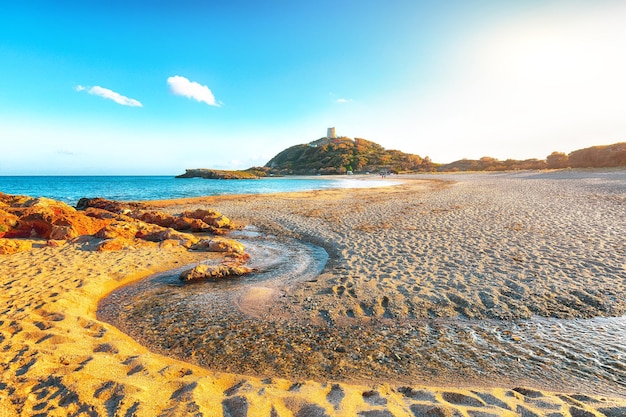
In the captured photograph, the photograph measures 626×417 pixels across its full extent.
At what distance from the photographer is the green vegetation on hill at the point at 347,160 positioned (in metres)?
123

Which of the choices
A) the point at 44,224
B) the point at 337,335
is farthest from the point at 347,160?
the point at 337,335

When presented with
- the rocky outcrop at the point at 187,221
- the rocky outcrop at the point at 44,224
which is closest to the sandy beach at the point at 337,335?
the rocky outcrop at the point at 44,224

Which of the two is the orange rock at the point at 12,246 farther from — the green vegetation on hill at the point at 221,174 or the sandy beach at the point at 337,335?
the green vegetation on hill at the point at 221,174

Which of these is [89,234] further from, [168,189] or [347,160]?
[347,160]

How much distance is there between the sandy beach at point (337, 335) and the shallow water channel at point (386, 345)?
3 centimetres

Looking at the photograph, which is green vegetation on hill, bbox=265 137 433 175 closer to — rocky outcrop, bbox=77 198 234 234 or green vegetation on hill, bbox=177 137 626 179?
green vegetation on hill, bbox=177 137 626 179

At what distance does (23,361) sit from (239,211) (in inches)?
758

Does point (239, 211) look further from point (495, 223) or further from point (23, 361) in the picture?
point (23, 361)

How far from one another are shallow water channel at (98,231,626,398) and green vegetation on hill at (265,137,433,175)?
365ft

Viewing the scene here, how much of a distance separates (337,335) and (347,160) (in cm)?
13231

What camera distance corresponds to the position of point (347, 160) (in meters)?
134

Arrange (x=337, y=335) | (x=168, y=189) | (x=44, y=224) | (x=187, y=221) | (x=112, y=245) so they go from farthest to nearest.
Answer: (x=168, y=189) < (x=187, y=221) < (x=44, y=224) < (x=112, y=245) < (x=337, y=335)

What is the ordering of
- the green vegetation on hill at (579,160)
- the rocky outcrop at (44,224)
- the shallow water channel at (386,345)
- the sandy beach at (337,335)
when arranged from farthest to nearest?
the green vegetation on hill at (579,160)
the rocky outcrop at (44,224)
the shallow water channel at (386,345)
the sandy beach at (337,335)

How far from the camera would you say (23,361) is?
4.12 meters
